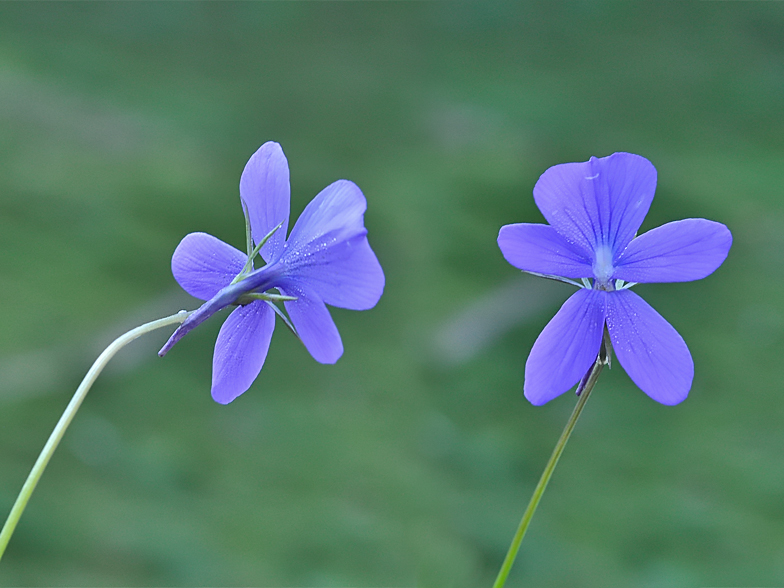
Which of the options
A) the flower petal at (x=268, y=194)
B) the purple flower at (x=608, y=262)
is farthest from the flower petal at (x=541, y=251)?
the flower petal at (x=268, y=194)

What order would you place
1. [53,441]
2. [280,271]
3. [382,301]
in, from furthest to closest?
1. [382,301]
2. [280,271]
3. [53,441]

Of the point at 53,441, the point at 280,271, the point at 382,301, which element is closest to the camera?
the point at 53,441

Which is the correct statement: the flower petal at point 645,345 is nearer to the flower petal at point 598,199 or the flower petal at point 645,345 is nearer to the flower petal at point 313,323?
the flower petal at point 598,199

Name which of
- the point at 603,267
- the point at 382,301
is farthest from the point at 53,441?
the point at 382,301

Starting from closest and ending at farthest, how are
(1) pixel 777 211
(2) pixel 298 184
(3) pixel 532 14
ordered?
(2) pixel 298 184 → (1) pixel 777 211 → (3) pixel 532 14

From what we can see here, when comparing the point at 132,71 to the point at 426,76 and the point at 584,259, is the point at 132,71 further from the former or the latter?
the point at 584,259

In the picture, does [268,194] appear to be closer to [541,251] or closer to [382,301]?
[541,251]

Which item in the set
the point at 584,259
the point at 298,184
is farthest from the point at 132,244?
the point at 584,259
